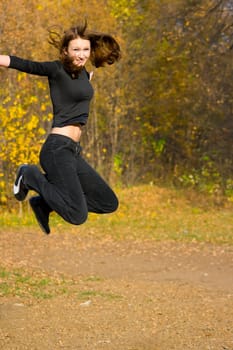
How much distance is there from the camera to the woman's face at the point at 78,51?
260 inches

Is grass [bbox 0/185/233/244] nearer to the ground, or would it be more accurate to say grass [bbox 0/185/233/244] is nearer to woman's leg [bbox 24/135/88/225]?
the ground

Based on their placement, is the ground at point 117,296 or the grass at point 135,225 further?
the grass at point 135,225

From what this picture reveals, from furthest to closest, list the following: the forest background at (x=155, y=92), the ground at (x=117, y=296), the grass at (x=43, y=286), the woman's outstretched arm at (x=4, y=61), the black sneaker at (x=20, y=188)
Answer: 1. the forest background at (x=155, y=92)
2. the grass at (x=43, y=286)
3. the ground at (x=117, y=296)
4. the black sneaker at (x=20, y=188)
5. the woman's outstretched arm at (x=4, y=61)

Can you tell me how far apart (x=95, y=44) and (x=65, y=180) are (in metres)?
1.13

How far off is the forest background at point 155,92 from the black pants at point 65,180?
35.5 feet

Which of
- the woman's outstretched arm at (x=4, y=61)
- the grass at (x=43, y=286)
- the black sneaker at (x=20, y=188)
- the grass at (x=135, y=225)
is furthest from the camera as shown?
the grass at (x=135, y=225)

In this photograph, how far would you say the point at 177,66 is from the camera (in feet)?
74.8

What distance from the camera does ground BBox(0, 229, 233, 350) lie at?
822cm

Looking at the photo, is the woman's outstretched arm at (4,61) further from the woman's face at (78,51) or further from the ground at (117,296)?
the ground at (117,296)

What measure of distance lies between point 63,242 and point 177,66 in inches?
354

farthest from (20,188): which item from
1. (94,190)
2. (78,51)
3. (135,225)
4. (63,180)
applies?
(135,225)

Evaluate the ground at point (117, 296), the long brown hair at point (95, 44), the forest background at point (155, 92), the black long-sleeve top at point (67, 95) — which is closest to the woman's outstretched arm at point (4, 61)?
the black long-sleeve top at point (67, 95)

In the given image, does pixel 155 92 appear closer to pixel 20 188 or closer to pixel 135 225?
pixel 135 225

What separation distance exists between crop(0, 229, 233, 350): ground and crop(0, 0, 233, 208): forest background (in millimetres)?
3931
